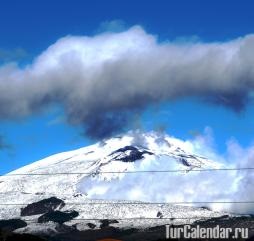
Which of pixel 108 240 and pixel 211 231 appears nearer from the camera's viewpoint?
pixel 108 240

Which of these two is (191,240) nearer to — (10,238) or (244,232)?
(244,232)

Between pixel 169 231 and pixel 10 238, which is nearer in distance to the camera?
pixel 10 238

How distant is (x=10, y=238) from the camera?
150875 mm

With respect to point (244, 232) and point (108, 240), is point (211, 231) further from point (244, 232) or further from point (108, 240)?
point (108, 240)

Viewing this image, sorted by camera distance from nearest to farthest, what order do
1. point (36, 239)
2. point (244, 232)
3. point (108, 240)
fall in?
point (108, 240) → point (244, 232) → point (36, 239)

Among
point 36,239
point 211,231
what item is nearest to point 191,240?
point 211,231

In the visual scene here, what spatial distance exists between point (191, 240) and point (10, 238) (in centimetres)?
4471

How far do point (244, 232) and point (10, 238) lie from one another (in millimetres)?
57026

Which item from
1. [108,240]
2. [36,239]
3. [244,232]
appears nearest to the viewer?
[108,240]

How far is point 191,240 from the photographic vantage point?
157625 mm

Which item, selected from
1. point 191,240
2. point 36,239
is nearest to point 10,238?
point 36,239

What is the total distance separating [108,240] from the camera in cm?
14288

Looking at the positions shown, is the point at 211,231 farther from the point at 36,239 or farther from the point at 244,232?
the point at 36,239

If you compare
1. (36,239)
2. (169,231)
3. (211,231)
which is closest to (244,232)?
(211,231)
